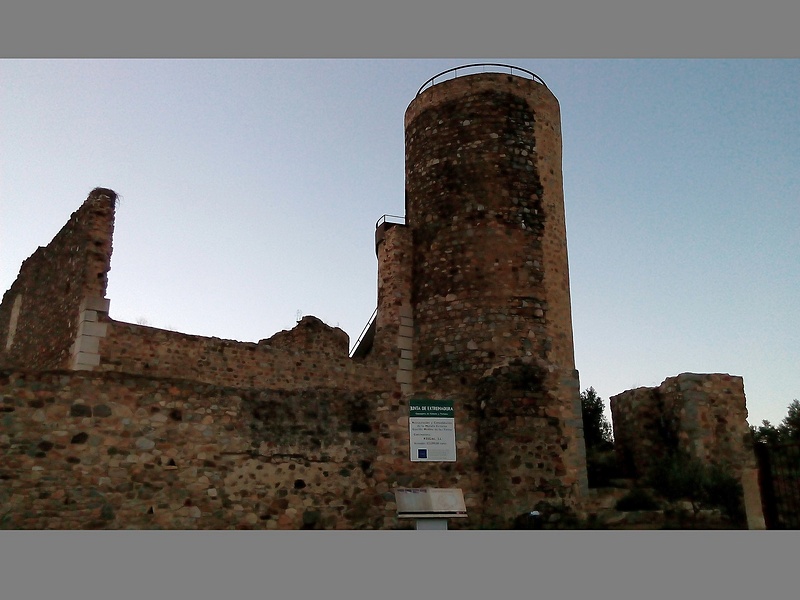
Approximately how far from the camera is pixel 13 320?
663 inches

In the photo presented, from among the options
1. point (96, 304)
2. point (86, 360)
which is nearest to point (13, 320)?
point (96, 304)

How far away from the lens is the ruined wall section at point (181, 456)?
845 cm

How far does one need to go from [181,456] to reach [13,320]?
971cm

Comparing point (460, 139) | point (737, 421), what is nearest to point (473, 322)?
point (460, 139)

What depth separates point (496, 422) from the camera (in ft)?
35.9

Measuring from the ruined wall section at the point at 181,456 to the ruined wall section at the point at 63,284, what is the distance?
4.72m

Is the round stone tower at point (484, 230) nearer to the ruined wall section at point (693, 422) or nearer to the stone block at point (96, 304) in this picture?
the ruined wall section at point (693, 422)

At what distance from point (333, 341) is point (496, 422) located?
6.08 meters

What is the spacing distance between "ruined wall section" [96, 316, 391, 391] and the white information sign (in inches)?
144

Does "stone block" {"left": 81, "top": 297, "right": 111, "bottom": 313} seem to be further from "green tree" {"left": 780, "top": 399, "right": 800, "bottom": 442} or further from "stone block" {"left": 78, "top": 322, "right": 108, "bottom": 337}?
"green tree" {"left": 780, "top": 399, "right": 800, "bottom": 442}

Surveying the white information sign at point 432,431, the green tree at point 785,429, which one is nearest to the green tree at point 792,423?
the green tree at point 785,429

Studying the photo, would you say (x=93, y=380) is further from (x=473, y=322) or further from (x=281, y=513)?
(x=473, y=322)

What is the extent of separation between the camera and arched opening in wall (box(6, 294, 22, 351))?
1665 cm

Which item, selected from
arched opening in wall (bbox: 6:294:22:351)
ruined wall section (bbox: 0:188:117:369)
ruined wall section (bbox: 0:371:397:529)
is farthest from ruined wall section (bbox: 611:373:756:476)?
arched opening in wall (bbox: 6:294:22:351)
